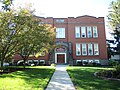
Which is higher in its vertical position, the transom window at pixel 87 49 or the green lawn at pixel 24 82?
the transom window at pixel 87 49

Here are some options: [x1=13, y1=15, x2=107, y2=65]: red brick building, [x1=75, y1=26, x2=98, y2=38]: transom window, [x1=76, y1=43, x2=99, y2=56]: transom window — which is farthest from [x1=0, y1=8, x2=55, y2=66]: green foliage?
[x1=75, y1=26, x2=98, y2=38]: transom window

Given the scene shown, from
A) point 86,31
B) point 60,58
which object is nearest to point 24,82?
point 60,58

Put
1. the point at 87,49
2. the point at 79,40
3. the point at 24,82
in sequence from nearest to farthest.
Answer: the point at 24,82
the point at 87,49
the point at 79,40

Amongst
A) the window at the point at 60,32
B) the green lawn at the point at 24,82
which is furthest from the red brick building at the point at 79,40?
the green lawn at the point at 24,82

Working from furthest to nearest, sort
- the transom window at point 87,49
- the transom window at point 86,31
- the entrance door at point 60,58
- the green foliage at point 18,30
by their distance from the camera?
the transom window at point 86,31
the transom window at point 87,49
the entrance door at point 60,58
the green foliage at point 18,30

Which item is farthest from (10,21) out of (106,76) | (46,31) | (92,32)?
(92,32)

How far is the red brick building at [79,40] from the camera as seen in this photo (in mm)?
39469

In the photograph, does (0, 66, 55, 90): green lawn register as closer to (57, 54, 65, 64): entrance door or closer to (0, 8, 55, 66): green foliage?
(0, 8, 55, 66): green foliage

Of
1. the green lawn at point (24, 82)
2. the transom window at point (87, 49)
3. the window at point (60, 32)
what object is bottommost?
the green lawn at point (24, 82)

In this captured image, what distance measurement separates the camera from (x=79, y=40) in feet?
132

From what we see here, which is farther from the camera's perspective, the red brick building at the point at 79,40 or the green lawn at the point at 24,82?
the red brick building at the point at 79,40

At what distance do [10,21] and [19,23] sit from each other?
2.88 feet

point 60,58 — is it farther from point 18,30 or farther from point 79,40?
point 18,30

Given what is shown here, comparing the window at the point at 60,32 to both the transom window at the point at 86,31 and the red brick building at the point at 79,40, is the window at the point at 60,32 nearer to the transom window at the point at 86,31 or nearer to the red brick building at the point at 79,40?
the red brick building at the point at 79,40
